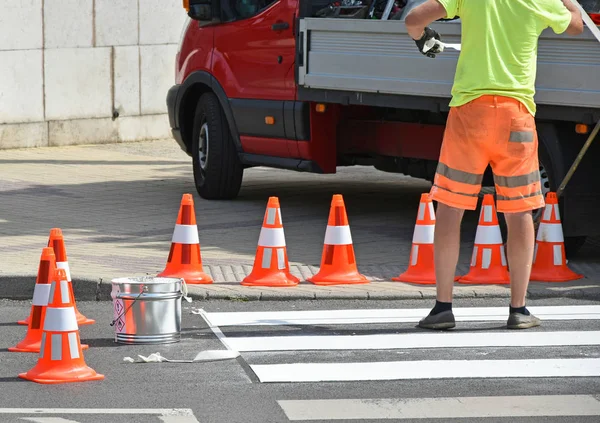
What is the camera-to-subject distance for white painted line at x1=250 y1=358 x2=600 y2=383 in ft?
21.2

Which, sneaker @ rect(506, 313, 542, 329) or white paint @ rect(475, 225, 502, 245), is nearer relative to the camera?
sneaker @ rect(506, 313, 542, 329)

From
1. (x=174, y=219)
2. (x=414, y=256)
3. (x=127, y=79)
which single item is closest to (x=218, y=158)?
(x=174, y=219)

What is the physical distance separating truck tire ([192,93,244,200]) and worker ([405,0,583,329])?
550cm

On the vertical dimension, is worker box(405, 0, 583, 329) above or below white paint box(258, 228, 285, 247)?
above

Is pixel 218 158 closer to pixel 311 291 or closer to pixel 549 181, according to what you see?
pixel 549 181

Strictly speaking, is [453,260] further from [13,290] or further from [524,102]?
[13,290]

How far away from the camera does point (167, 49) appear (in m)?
18.6

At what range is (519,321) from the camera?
7.57 metres

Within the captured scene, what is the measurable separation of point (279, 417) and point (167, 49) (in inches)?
522

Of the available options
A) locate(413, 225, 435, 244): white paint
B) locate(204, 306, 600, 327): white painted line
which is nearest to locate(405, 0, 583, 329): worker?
locate(204, 306, 600, 327): white painted line

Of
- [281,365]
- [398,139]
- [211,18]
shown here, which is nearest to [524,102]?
[281,365]

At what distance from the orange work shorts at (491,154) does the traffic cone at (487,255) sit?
1.52m

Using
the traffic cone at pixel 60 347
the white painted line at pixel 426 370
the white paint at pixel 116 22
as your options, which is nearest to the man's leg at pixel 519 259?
the white painted line at pixel 426 370

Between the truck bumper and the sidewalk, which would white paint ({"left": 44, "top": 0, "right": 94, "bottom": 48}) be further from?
the truck bumper
